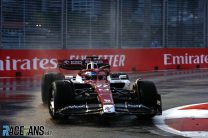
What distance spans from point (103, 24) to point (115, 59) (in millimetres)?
2713

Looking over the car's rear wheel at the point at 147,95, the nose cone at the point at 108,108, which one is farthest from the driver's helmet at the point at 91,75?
the nose cone at the point at 108,108

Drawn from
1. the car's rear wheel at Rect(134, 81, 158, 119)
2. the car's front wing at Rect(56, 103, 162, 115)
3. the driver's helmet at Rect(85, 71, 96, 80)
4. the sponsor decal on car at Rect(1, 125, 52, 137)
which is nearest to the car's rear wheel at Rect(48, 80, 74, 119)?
the car's front wing at Rect(56, 103, 162, 115)

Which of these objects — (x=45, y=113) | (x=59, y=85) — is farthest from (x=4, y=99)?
(x=59, y=85)

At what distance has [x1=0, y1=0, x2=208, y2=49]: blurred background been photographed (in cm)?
2316

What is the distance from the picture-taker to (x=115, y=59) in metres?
23.9

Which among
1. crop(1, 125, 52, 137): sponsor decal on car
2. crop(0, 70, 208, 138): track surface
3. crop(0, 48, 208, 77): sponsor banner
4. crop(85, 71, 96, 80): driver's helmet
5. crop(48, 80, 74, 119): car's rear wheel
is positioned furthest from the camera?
crop(0, 48, 208, 77): sponsor banner

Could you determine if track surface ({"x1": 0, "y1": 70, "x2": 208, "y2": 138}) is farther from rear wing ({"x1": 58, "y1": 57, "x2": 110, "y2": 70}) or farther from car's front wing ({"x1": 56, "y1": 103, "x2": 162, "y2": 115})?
rear wing ({"x1": 58, "y1": 57, "x2": 110, "y2": 70})

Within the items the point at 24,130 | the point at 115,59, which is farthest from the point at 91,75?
the point at 115,59

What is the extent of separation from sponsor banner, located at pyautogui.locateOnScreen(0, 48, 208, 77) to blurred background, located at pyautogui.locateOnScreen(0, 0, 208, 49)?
1.44 meters

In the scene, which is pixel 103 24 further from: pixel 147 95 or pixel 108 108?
pixel 108 108

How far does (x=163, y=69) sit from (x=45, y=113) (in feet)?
52.4

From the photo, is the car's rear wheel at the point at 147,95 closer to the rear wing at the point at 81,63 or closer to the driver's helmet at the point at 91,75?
the driver's helmet at the point at 91,75

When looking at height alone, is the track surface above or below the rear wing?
below

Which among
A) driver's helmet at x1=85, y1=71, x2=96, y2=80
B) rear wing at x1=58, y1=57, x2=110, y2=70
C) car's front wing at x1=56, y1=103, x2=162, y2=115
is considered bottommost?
car's front wing at x1=56, y1=103, x2=162, y2=115
